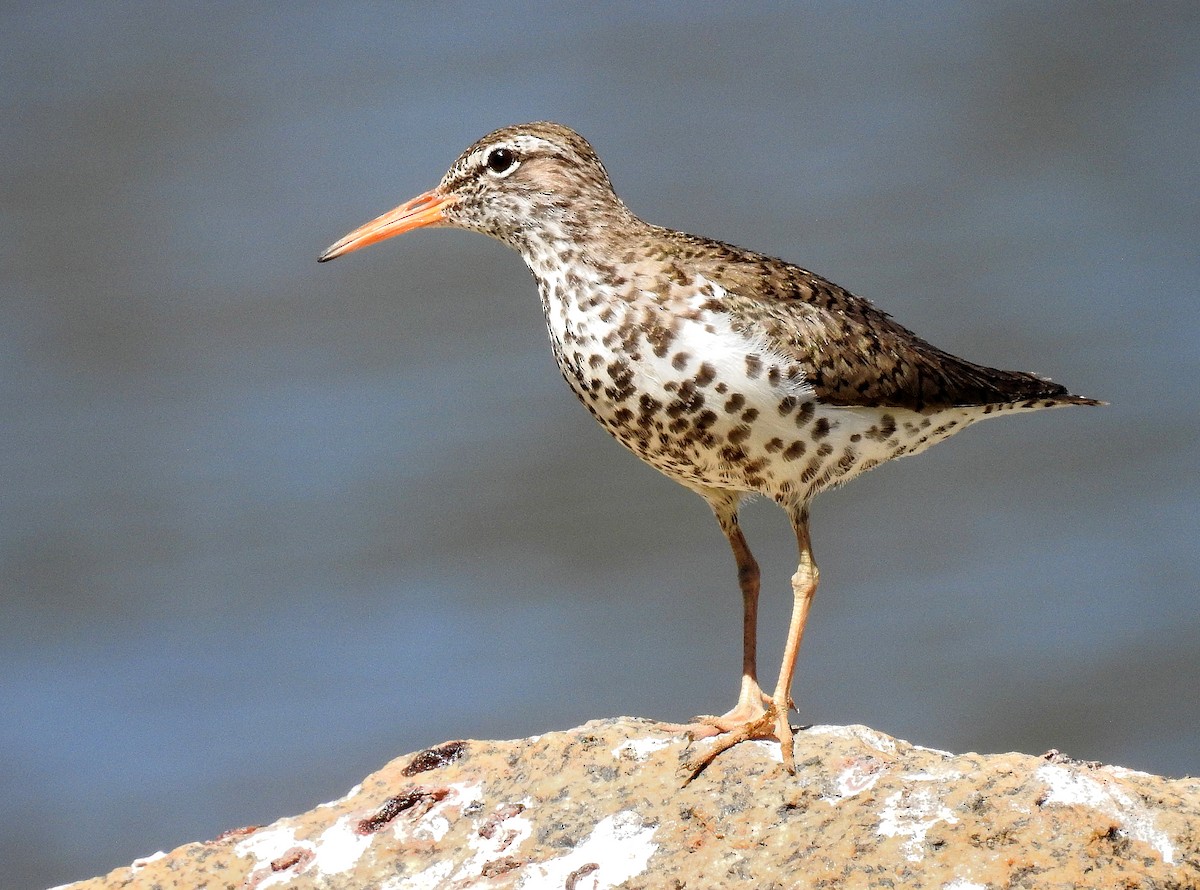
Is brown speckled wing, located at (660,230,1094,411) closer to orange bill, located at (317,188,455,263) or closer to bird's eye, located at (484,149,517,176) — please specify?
bird's eye, located at (484,149,517,176)

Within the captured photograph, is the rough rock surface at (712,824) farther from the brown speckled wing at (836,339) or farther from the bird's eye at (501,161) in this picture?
the bird's eye at (501,161)

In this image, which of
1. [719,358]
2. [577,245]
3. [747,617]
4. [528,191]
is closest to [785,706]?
[747,617]

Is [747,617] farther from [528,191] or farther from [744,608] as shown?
[528,191]

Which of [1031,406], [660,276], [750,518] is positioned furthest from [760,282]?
[750,518]

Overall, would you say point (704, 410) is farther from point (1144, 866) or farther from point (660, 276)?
point (1144, 866)

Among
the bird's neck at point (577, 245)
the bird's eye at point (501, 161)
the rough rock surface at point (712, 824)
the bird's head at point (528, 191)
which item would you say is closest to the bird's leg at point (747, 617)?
the rough rock surface at point (712, 824)

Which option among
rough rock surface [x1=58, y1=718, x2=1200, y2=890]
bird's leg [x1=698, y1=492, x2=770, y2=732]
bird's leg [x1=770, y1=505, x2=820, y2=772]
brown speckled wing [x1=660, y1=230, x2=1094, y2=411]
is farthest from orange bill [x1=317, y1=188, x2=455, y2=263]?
rough rock surface [x1=58, y1=718, x2=1200, y2=890]
